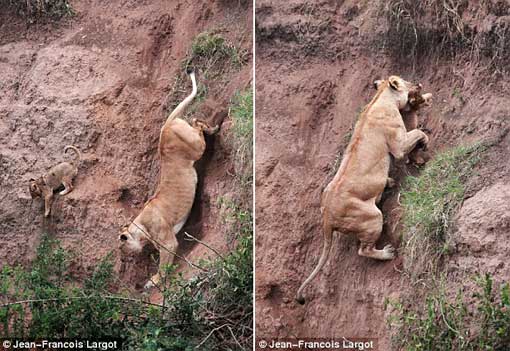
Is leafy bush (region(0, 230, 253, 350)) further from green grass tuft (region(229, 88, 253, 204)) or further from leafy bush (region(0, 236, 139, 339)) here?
green grass tuft (region(229, 88, 253, 204))

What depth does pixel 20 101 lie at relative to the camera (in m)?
6.27

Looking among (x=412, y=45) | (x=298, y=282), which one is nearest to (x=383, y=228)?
(x=298, y=282)

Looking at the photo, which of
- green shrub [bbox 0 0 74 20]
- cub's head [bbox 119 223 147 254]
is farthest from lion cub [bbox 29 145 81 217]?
green shrub [bbox 0 0 74 20]

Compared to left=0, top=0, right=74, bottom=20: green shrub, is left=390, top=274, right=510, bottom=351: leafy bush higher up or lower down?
lower down

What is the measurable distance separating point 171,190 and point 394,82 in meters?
1.07

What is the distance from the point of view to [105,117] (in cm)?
611

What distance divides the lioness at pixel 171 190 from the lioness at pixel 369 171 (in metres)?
0.66

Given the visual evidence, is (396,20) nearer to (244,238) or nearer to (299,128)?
(299,128)

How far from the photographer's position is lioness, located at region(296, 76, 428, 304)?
539 cm

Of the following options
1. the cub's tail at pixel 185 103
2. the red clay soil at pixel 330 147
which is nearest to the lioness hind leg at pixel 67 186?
the cub's tail at pixel 185 103

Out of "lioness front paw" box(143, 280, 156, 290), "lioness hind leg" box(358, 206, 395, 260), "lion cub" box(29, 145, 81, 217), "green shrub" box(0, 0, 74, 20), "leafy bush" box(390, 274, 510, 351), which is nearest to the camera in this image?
"leafy bush" box(390, 274, 510, 351)

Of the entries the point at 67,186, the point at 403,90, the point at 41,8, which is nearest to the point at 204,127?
the point at 67,186

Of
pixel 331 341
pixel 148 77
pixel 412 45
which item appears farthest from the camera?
pixel 148 77

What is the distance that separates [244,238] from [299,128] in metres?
0.52
